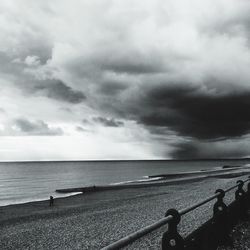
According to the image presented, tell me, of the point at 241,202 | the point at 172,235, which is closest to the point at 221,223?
the point at 241,202

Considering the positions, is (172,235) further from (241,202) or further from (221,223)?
(241,202)

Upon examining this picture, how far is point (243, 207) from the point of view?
29.0 feet

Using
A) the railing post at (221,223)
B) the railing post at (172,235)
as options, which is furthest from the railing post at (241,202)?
the railing post at (172,235)

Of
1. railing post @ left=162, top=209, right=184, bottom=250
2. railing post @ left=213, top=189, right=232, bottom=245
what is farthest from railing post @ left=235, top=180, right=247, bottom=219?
railing post @ left=162, top=209, right=184, bottom=250

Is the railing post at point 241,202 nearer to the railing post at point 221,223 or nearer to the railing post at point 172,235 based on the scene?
the railing post at point 221,223

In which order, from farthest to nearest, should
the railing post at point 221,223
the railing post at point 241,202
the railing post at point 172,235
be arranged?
the railing post at point 241,202
the railing post at point 221,223
the railing post at point 172,235

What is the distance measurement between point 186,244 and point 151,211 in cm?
1283

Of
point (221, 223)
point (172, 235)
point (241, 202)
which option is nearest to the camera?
point (172, 235)

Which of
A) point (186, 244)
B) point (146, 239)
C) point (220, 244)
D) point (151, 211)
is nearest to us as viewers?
point (186, 244)

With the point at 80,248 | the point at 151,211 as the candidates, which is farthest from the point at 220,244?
the point at 151,211

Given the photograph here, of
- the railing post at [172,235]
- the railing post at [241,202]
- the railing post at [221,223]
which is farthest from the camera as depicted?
the railing post at [241,202]

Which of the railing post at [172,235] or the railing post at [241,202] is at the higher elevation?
the railing post at [172,235]

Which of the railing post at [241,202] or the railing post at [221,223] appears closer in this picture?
the railing post at [221,223]

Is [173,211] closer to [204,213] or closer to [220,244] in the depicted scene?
[220,244]
